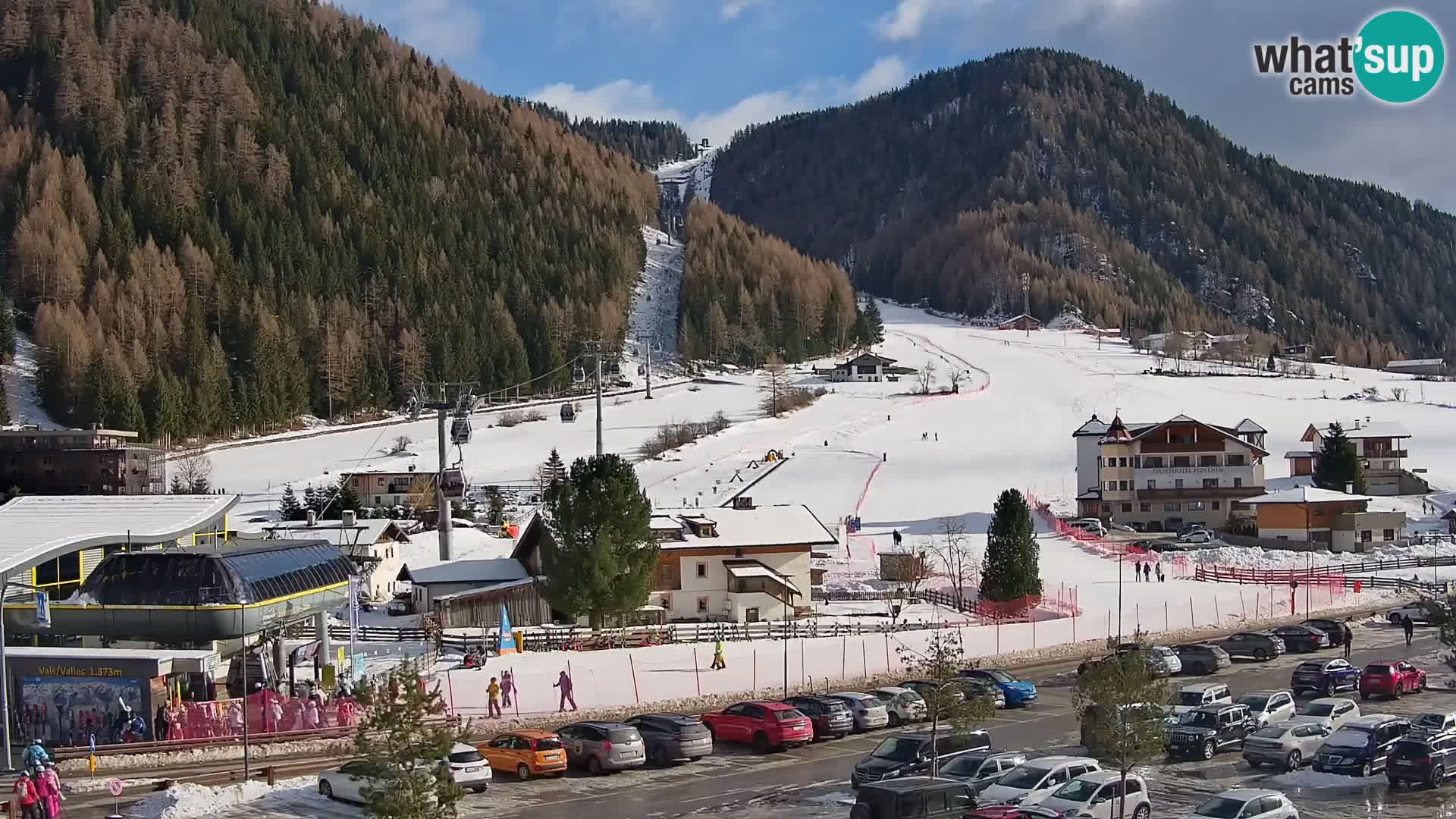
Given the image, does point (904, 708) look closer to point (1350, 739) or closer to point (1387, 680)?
point (1350, 739)

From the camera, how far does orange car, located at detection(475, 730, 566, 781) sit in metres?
A: 25.7

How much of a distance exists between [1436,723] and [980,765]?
919cm

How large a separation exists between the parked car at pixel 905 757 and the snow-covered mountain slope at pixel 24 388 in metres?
94.0

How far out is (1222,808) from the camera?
66.6ft

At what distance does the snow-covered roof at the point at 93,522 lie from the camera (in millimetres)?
29969

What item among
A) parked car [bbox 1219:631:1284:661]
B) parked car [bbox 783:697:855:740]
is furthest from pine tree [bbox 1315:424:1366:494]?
parked car [bbox 783:697:855:740]

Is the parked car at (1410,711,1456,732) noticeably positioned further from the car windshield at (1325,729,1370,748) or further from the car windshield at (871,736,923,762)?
the car windshield at (871,736,923,762)

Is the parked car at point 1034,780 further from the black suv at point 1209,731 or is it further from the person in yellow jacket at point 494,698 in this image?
the person in yellow jacket at point 494,698

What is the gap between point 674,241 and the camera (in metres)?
198

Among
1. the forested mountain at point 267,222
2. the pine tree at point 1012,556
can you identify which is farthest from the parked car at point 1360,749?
the forested mountain at point 267,222

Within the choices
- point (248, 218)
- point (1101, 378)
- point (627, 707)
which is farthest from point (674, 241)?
point (627, 707)

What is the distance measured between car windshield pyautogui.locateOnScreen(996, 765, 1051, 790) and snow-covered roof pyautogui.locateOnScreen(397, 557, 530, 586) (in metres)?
25.8

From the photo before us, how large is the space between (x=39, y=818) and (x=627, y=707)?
13.0 m

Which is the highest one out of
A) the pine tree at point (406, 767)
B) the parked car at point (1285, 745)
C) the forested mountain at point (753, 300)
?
the forested mountain at point (753, 300)
